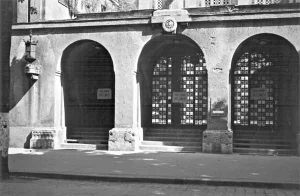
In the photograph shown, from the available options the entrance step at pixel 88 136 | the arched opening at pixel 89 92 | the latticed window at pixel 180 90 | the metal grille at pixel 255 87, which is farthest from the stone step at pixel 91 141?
the metal grille at pixel 255 87

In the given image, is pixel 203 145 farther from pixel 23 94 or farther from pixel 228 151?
pixel 23 94

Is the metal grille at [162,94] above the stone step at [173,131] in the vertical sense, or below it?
above

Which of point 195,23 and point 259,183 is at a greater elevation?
point 195,23

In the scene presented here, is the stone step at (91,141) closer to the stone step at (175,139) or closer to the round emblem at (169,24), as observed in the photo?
the stone step at (175,139)

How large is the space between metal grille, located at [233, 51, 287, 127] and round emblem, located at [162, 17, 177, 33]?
3.44m

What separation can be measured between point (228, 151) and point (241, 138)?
65.3 inches

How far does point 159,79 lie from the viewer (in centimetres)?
1925

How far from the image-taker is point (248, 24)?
16078 mm

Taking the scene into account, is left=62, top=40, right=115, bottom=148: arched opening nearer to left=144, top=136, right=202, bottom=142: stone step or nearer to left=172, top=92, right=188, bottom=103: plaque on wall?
left=144, top=136, right=202, bottom=142: stone step

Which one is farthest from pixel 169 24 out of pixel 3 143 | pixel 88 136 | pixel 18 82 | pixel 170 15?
pixel 3 143

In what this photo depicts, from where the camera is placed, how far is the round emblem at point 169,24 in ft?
54.1

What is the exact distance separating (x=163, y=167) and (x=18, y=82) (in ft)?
28.9

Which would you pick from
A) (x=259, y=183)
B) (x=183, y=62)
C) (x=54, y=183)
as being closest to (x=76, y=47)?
(x=183, y=62)

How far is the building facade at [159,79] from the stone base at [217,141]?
0.12ft
